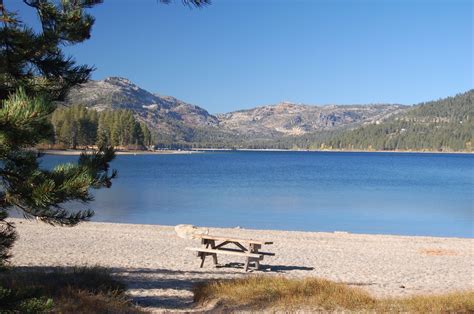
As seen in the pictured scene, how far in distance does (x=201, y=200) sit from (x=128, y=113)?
11097cm

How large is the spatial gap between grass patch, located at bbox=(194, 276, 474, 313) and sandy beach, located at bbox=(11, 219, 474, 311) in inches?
28.8

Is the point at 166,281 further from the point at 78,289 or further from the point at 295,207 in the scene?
the point at 295,207

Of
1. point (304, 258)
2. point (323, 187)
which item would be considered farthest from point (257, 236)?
point (323, 187)

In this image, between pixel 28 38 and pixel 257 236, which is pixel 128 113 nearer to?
Answer: pixel 257 236

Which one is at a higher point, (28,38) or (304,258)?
(28,38)

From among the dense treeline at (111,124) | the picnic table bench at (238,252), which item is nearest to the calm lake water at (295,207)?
the picnic table bench at (238,252)

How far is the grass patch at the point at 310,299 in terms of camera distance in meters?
9.82

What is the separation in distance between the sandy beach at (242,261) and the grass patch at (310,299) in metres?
0.73

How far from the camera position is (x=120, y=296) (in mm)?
10062

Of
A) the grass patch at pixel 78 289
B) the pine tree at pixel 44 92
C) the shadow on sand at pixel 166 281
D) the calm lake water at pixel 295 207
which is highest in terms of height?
the pine tree at pixel 44 92

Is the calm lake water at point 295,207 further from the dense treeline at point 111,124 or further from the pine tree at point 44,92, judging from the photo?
the dense treeline at point 111,124

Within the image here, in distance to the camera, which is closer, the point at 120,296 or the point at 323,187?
the point at 120,296

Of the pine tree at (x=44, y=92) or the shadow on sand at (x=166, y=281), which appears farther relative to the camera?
the shadow on sand at (x=166, y=281)

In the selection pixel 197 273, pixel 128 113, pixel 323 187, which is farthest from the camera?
pixel 128 113
